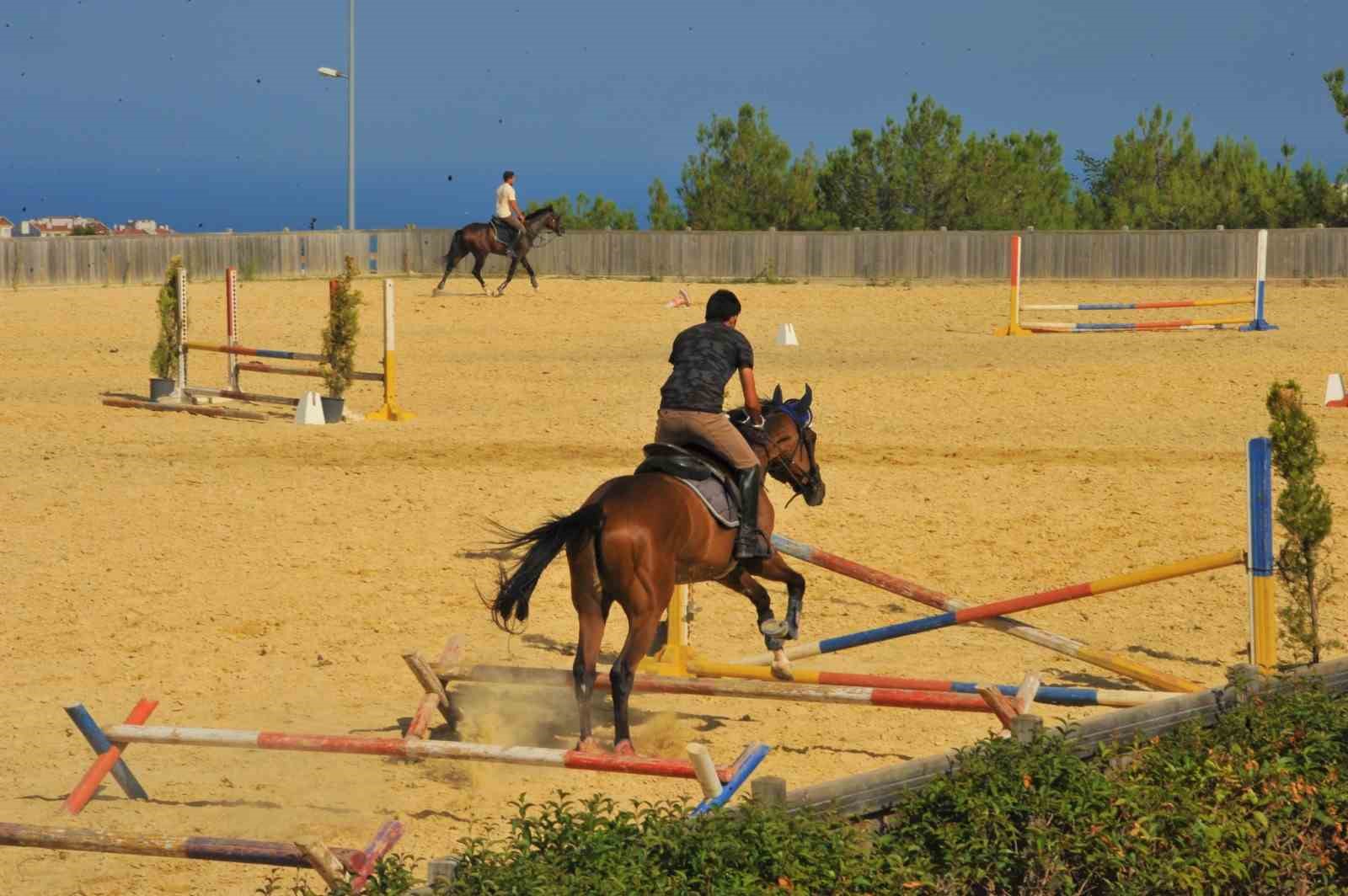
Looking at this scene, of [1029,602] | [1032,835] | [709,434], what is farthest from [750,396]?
[1032,835]

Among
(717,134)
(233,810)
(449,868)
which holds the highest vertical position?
(717,134)

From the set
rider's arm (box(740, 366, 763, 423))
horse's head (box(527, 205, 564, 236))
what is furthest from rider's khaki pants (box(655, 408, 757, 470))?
horse's head (box(527, 205, 564, 236))

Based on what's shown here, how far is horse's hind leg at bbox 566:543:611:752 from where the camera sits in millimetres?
8734

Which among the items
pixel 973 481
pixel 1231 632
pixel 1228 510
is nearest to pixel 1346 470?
pixel 1228 510

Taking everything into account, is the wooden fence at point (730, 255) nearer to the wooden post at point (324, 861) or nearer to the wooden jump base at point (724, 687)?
the wooden jump base at point (724, 687)

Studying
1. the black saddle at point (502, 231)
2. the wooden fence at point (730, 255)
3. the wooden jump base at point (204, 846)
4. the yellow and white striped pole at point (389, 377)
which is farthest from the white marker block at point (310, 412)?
the wooden fence at point (730, 255)

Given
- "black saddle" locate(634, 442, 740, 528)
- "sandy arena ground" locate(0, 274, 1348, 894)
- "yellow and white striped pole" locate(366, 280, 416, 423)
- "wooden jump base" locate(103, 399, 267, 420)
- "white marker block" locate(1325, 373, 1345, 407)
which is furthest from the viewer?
"wooden jump base" locate(103, 399, 267, 420)

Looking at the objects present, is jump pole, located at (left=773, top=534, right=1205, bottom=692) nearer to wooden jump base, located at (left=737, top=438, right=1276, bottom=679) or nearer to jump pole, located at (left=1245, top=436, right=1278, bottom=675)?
wooden jump base, located at (left=737, top=438, right=1276, bottom=679)

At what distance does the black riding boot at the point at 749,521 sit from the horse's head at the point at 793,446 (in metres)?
0.81

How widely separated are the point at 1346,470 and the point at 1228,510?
Result: 2.07 meters

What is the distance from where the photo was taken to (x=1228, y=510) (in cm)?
1459

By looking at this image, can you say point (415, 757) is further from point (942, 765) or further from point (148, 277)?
point (148, 277)

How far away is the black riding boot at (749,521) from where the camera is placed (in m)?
9.61

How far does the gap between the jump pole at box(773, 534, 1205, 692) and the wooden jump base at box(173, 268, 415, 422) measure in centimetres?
922
